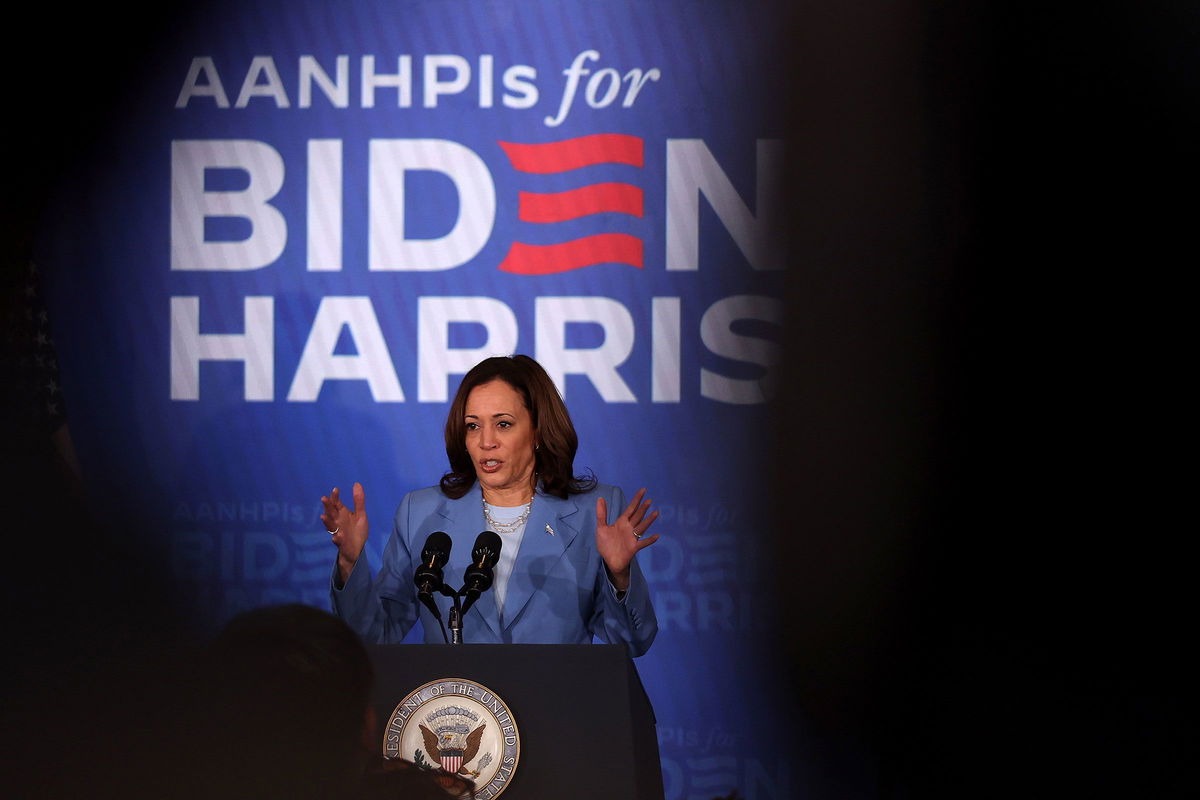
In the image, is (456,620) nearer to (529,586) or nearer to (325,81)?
(529,586)

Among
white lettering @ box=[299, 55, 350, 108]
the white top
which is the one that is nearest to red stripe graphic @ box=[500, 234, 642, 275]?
white lettering @ box=[299, 55, 350, 108]

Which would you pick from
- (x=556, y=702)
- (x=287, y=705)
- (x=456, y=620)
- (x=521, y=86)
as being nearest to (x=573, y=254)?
(x=521, y=86)

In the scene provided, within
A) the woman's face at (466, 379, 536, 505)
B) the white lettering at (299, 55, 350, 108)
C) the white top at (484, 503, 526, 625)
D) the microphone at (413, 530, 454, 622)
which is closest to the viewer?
the microphone at (413, 530, 454, 622)

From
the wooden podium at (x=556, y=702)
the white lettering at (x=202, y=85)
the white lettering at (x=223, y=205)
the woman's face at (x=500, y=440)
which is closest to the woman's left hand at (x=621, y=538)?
the woman's face at (x=500, y=440)

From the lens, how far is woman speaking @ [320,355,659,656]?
258 cm

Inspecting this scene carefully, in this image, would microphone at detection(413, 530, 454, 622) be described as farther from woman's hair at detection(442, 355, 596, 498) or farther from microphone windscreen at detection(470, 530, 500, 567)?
woman's hair at detection(442, 355, 596, 498)

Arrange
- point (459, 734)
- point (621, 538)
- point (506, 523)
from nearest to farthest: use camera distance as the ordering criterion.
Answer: point (459, 734) → point (621, 538) → point (506, 523)

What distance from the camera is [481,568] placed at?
6.56 feet

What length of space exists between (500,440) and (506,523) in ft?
0.76

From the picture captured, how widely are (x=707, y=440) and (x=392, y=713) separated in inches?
83.9

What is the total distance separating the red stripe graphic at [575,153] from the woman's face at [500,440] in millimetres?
1125

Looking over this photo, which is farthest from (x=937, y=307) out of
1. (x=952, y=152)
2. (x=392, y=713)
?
(x=392, y=713)

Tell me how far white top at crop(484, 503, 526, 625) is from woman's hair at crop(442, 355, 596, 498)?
11 centimetres

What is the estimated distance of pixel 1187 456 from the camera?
11.5 feet
